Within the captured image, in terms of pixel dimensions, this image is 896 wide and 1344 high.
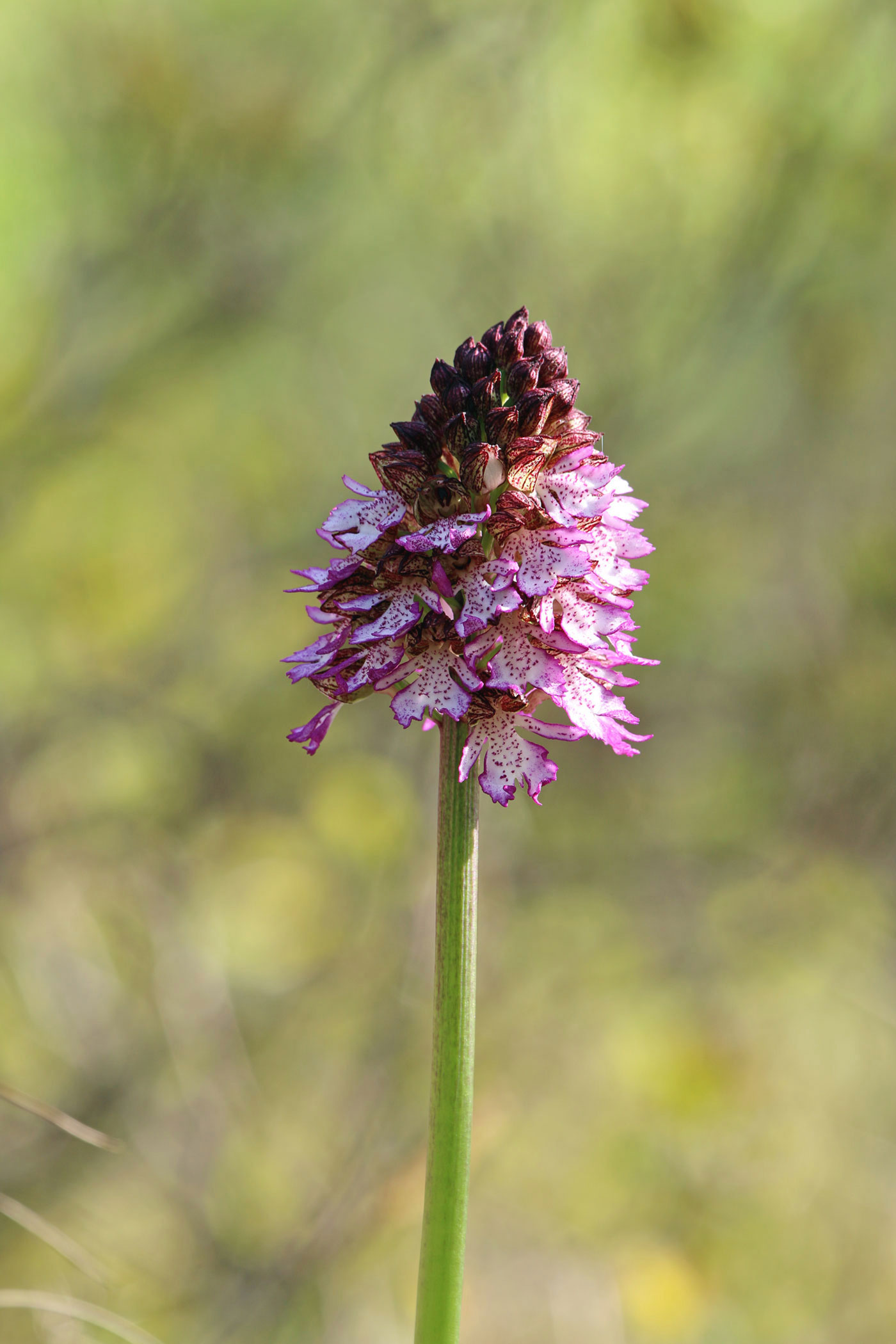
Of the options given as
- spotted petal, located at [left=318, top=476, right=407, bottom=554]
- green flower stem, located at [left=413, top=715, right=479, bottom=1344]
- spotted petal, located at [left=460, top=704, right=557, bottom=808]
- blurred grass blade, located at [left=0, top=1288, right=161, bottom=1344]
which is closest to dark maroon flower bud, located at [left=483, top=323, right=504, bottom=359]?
spotted petal, located at [left=318, top=476, right=407, bottom=554]

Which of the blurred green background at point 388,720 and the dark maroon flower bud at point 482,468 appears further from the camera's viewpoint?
the blurred green background at point 388,720

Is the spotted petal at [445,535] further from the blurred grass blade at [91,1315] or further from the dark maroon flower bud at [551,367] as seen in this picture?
the blurred grass blade at [91,1315]

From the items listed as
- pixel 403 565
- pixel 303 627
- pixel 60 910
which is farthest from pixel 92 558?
pixel 403 565

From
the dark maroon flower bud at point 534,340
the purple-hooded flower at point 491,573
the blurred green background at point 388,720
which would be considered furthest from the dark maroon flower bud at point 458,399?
the blurred green background at point 388,720

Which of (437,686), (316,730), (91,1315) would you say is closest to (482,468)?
(437,686)

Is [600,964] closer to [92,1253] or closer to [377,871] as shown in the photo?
[377,871]

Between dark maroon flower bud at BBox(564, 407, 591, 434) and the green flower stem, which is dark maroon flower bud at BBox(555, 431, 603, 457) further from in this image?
the green flower stem

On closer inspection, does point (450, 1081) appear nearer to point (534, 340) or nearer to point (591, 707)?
point (591, 707)
